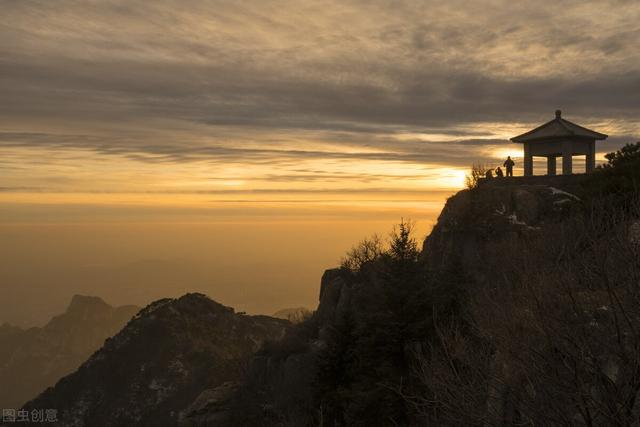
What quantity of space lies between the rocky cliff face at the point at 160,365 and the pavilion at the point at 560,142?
1726 inches

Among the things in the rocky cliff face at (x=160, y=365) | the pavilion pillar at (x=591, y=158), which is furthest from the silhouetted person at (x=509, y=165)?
the rocky cliff face at (x=160, y=365)

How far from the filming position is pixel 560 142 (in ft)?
141

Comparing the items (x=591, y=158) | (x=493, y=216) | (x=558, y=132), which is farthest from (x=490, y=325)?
(x=591, y=158)

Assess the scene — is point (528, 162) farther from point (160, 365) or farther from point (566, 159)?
point (160, 365)

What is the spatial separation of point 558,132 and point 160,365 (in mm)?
77596

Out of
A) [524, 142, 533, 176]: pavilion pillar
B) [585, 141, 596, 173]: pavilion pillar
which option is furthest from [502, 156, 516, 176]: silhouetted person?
[585, 141, 596, 173]: pavilion pillar

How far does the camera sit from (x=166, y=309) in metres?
114

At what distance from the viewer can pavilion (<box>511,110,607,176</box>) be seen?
42719mm

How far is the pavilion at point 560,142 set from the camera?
4272cm

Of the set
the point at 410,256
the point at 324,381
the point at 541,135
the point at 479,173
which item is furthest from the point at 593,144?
the point at 324,381

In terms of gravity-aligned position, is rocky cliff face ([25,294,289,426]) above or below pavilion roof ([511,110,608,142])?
below

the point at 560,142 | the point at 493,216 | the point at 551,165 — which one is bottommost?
the point at 493,216

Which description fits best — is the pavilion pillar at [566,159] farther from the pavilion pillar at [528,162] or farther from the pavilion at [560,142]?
the pavilion pillar at [528,162]

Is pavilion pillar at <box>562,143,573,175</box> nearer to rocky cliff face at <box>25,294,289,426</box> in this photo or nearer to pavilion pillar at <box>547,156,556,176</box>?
pavilion pillar at <box>547,156,556,176</box>
